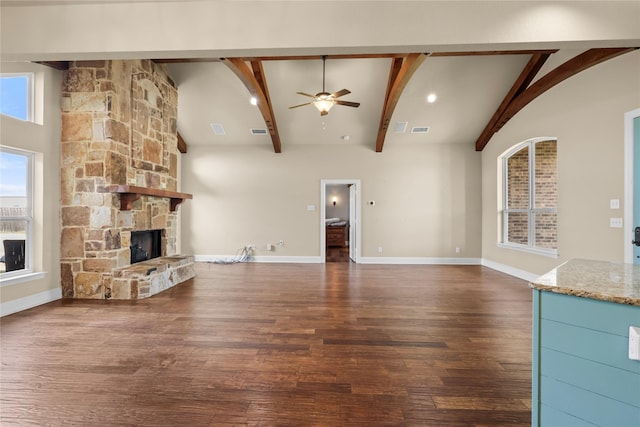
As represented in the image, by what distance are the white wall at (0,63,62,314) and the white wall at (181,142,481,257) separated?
3.29 m

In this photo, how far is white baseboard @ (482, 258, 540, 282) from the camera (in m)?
4.96

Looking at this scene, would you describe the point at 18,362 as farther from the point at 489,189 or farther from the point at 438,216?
the point at 489,189

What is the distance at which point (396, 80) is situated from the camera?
469 cm

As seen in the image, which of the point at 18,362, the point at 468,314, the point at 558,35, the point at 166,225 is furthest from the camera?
the point at 166,225

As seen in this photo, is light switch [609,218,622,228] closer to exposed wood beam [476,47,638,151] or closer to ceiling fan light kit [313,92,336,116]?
exposed wood beam [476,47,638,151]

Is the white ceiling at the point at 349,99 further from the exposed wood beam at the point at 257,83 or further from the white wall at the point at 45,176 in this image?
the white wall at the point at 45,176

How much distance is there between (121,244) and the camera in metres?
3.95

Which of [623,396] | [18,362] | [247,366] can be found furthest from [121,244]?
[623,396]

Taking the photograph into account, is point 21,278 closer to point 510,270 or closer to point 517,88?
point 510,270

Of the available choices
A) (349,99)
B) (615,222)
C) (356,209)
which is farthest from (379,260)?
(615,222)

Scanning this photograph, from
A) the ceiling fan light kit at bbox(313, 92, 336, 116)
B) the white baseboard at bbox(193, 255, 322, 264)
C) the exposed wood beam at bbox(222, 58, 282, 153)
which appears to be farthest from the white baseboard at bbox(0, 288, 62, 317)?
the ceiling fan light kit at bbox(313, 92, 336, 116)

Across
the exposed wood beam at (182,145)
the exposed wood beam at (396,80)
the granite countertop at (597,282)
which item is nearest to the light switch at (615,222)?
the granite countertop at (597,282)

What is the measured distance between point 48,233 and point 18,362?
6.65 feet

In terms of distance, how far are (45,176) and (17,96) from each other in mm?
963
